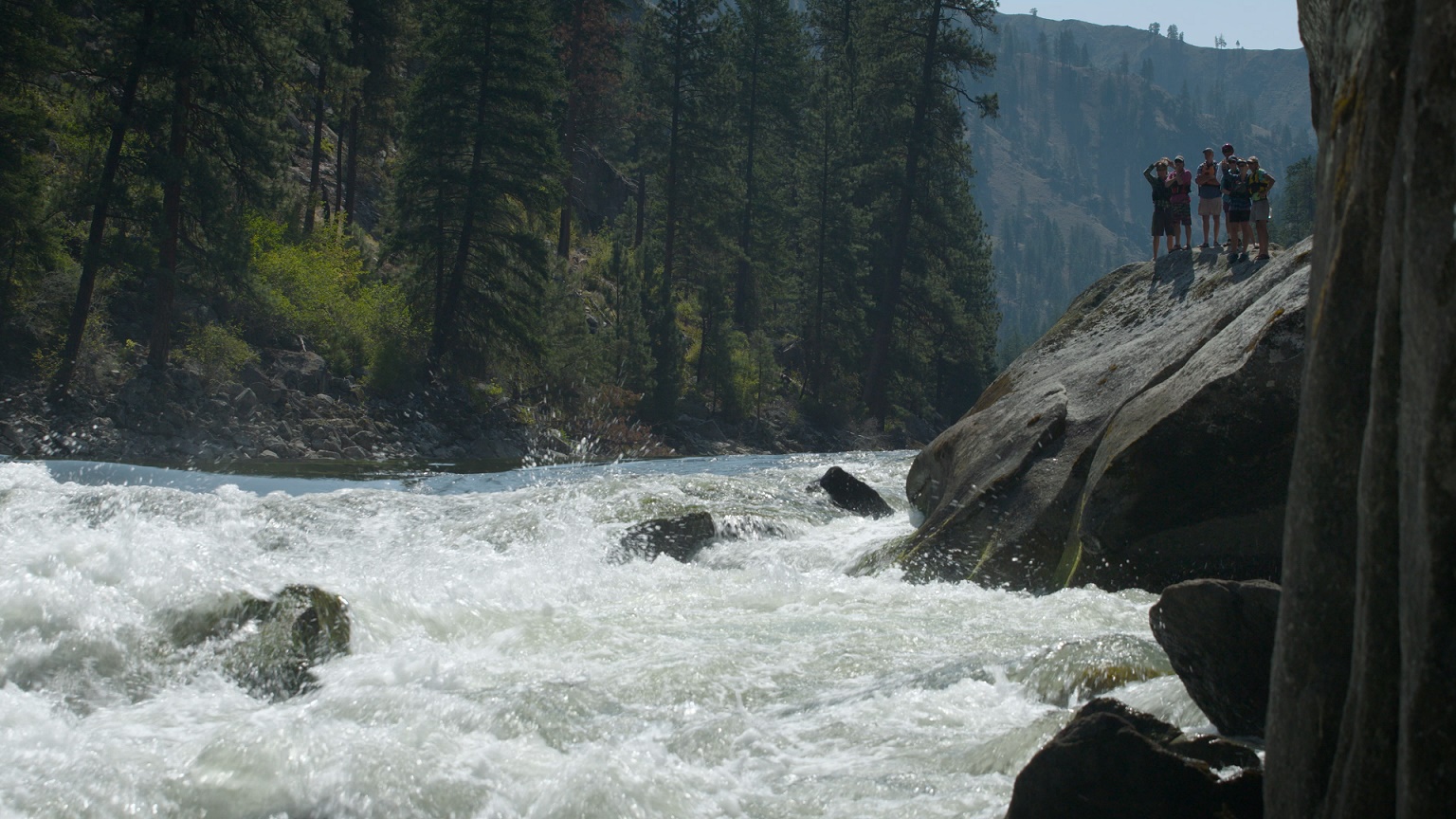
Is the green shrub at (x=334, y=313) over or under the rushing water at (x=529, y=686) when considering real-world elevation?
over

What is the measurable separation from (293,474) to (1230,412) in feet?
49.7

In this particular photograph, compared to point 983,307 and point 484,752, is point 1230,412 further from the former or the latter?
point 983,307

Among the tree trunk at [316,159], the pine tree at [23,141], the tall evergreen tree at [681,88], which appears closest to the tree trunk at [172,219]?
the pine tree at [23,141]

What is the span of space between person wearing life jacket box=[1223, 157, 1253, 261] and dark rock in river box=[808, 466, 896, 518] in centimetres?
581

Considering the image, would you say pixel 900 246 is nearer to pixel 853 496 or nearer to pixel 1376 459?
pixel 853 496

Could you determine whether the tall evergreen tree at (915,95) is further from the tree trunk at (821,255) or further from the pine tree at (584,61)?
the pine tree at (584,61)

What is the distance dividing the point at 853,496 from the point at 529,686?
10268 millimetres

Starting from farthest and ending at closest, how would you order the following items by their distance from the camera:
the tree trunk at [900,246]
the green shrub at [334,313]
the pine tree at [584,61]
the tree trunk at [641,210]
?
the tree trunk at [641,210]
the pine tree at [584,61]
the tree trunk at [900,246]
the green shrub at [334,313]

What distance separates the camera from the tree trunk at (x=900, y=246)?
4138 cm

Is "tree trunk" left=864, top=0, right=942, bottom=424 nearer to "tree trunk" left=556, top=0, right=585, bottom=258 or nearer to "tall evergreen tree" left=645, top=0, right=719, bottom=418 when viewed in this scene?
"tall evergreen tree" left=645, top=0, right=719, bottom=418

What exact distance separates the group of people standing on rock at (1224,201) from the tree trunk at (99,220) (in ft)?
63.7

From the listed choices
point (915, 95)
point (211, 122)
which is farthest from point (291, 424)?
point (915, 95)

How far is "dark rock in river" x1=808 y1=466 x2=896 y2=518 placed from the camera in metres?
16.6

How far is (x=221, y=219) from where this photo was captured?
2459 centimetres
